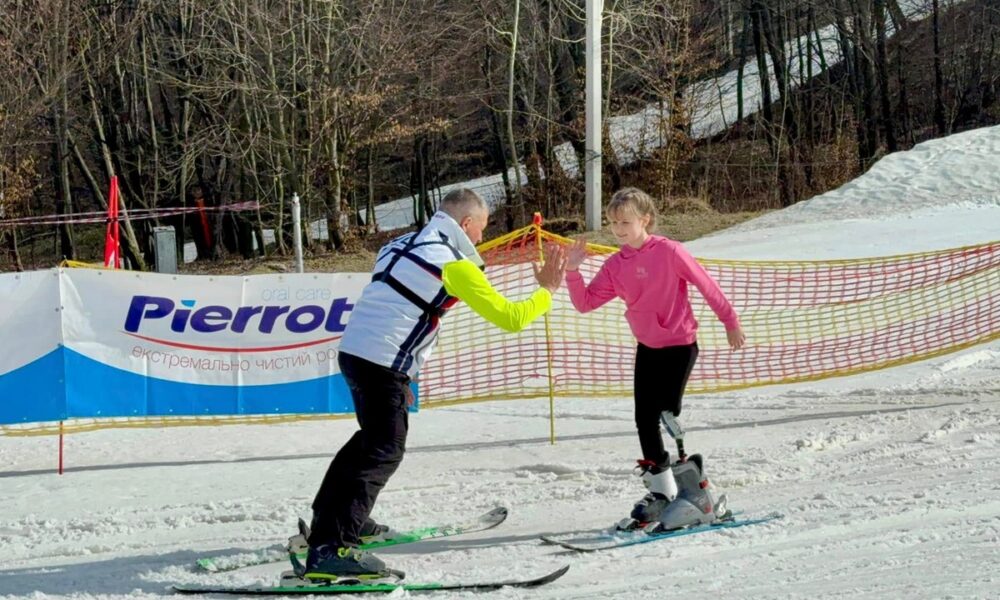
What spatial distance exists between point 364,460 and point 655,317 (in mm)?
1710

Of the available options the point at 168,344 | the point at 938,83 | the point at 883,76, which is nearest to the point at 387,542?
the point at 168,344

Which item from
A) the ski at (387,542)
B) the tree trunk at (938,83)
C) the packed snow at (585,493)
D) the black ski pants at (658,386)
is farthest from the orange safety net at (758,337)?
the tree trunk at (938,83)

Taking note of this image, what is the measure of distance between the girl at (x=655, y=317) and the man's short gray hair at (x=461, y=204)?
0.70m

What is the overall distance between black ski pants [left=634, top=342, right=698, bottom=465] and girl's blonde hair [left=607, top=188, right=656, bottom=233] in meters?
0.66

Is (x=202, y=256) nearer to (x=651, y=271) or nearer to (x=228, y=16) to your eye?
(x=228, y=16)

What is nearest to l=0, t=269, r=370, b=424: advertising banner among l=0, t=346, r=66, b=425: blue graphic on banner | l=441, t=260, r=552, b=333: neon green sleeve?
l=0, t=346, r=66, b=425: blue graphic on banner

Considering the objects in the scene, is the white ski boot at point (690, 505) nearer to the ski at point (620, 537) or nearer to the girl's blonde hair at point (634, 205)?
the ski at point (620, 537)

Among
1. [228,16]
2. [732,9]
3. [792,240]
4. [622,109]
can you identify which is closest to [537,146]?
[622,109]

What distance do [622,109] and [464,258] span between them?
2705cm

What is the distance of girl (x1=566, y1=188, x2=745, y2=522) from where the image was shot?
5.91 meters

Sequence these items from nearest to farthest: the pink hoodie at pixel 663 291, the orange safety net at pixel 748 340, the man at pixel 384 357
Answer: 1. the man at pixel 384 357
2. the pink hoodie at pixel 663 291
3. the orange safety net at pixel 748 340

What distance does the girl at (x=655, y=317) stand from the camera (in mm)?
5914

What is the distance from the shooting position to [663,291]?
5.94 m

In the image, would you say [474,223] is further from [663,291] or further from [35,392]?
[35,392]
